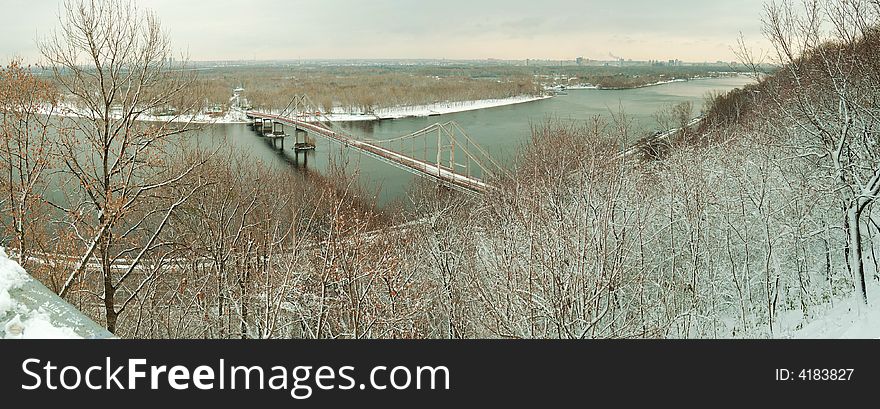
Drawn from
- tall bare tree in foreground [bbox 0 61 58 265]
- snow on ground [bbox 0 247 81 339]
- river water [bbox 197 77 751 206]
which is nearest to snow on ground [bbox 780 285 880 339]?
snow on ground [bbox 0 247 81 339]

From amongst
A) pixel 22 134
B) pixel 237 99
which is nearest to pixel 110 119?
pixel 22 134

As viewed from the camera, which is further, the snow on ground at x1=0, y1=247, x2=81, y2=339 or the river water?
the river water

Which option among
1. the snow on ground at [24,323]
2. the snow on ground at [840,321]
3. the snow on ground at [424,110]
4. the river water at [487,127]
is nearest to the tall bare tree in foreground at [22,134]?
the snow on ground at [24,323]

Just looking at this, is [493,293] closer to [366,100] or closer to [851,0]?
[851,0]

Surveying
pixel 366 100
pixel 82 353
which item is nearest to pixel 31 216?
pixel 82 353

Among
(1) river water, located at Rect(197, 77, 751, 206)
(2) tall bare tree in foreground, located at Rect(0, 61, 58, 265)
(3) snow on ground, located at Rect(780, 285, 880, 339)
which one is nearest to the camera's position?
(3) snow on ground, located at Rect(780, 285, 880, 339)

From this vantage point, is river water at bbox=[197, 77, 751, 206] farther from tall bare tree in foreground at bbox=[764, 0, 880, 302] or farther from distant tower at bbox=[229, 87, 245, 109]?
tall bare tree in foreground at bbox=[764, 0, 880, 302]

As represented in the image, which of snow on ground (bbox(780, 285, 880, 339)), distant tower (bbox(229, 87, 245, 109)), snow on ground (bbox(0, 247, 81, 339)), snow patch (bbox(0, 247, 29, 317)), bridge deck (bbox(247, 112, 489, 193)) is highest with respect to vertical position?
distant tower (bbox(229, 87, 245, 109))

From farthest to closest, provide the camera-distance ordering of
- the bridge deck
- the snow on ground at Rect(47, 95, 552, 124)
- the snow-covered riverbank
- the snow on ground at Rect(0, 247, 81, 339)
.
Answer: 1. the snow-covered riverbank
2. the snow on ground at Rect(47, 95, 552, 124)
3. the bridge deck
4. the snow on ground at Rect(0, 247, 81, 339)
